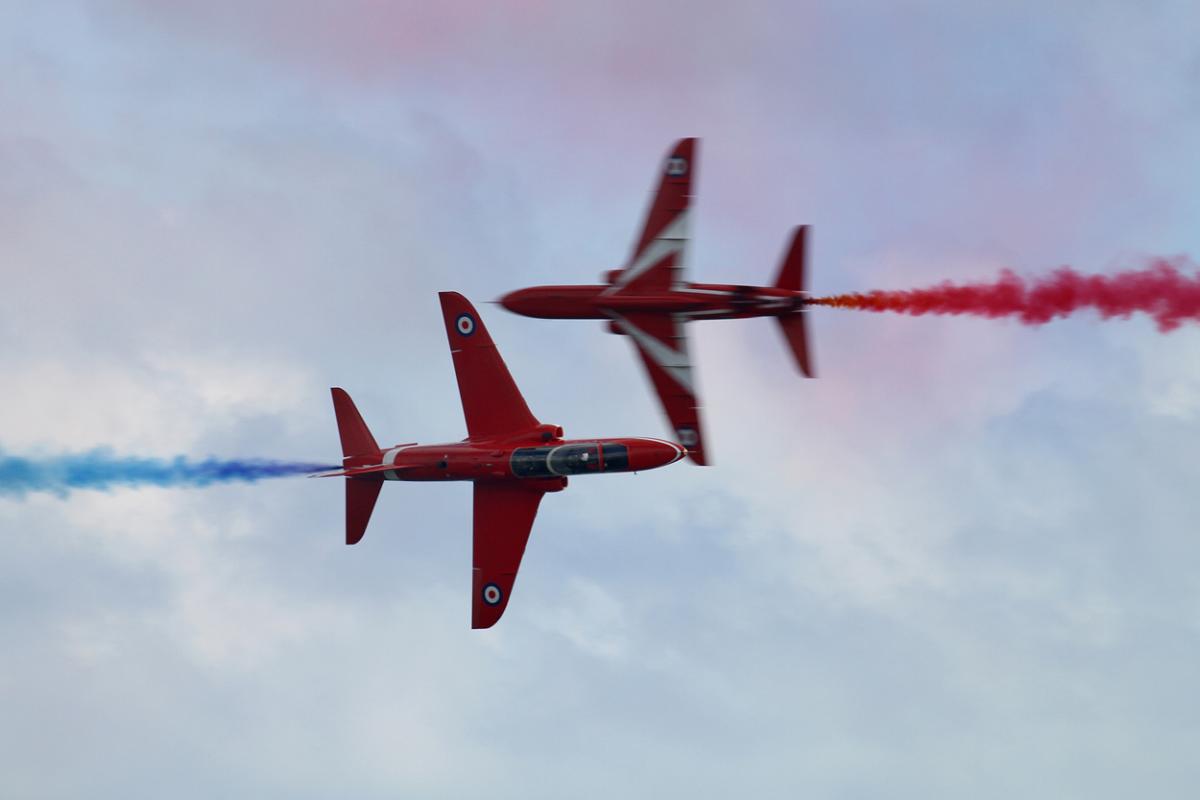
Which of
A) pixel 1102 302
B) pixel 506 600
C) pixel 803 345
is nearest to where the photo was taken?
pixel 1102 302

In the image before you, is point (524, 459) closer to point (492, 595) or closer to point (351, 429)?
point (492, 595)

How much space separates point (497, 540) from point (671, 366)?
10528mm

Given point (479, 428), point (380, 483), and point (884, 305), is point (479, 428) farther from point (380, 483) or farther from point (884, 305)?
point (884, 305)

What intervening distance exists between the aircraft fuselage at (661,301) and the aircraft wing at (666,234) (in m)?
0.51

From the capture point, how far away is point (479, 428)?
70250mm

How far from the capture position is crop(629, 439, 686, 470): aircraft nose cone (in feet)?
221

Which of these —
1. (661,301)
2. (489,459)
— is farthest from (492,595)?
(661,301)

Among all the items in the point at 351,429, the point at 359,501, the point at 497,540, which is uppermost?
the point at 351,429

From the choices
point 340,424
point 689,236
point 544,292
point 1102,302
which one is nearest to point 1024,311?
point 1102,302

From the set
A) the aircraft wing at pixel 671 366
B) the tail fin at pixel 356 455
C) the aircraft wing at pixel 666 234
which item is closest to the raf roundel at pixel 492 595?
the tail fin at pixel 356 455

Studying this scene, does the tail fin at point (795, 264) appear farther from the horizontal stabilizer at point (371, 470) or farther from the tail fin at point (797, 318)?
the horizontal stabilizer at point (371, 470)

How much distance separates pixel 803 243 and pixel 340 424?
69.2 feet

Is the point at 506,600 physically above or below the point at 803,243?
below

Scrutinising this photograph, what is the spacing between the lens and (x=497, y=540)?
233ft
